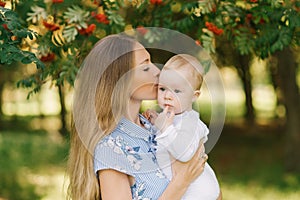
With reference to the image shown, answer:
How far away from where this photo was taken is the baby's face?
8.93 feet

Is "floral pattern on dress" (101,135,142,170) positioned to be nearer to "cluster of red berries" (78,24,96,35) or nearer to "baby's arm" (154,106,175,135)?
"baby's arm" (154,106,175,135)

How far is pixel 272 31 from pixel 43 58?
1.56 m

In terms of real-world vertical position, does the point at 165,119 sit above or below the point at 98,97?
below

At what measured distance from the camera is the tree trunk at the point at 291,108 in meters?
10.2

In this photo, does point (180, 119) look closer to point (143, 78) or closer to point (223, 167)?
point (143, 78)

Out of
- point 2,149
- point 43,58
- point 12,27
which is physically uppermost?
point 12,27

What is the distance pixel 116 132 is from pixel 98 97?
177 millimetres

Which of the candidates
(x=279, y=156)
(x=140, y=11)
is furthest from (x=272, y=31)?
(x=279, y=156)

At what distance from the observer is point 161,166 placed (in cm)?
275

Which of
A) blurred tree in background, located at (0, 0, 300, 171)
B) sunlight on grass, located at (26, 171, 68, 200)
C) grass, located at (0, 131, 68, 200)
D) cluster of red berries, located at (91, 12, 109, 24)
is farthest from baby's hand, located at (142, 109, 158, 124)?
A: grass, located at (0, 131, 68, 200)

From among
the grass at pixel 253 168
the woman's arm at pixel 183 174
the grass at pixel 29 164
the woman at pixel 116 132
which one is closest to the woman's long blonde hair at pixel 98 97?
the woman at pixel 116 132

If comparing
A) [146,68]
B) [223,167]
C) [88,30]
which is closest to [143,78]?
[146,68]

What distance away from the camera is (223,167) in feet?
38.2

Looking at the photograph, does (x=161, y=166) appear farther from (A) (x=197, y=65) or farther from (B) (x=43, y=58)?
(B) (x=43, y=58)
